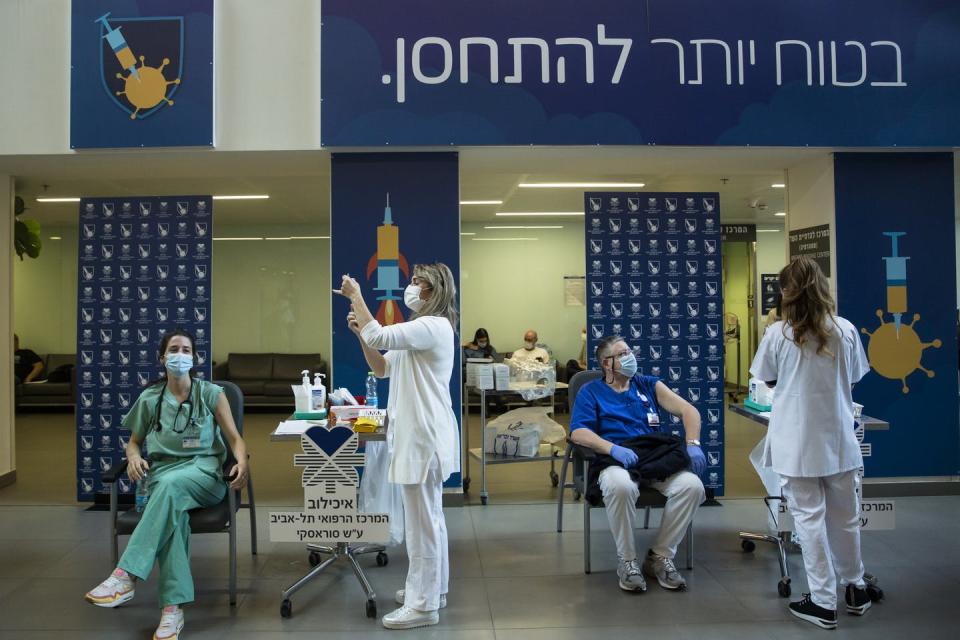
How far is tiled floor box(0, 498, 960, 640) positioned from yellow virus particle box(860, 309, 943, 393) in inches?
40.8

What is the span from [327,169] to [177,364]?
8.99 feet

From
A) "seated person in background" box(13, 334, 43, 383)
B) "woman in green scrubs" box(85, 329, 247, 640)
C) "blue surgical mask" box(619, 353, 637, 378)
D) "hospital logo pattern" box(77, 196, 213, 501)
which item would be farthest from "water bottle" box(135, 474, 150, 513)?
"seated person in background" box(13, 334, 43, 383)

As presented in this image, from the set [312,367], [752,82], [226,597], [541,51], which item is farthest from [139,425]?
[312,367]

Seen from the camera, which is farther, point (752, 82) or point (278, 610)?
point (752, 82)

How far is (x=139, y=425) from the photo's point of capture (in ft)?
12.8

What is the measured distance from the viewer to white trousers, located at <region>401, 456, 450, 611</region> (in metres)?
3.44

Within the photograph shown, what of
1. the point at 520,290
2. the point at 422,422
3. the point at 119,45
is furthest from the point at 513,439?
the point at 520,290

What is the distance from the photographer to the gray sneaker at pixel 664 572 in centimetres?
398

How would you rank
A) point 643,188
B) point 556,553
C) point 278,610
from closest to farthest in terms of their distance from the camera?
point 278,610 → point 556,553 → point 643,188

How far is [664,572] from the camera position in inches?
158

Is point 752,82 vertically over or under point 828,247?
over

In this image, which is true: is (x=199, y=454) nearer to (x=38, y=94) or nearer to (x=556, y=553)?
(x=556, y=553)

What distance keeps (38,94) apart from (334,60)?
2043mm

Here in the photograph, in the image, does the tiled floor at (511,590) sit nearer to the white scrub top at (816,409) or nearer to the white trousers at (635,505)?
the white trousers at (635,505)
